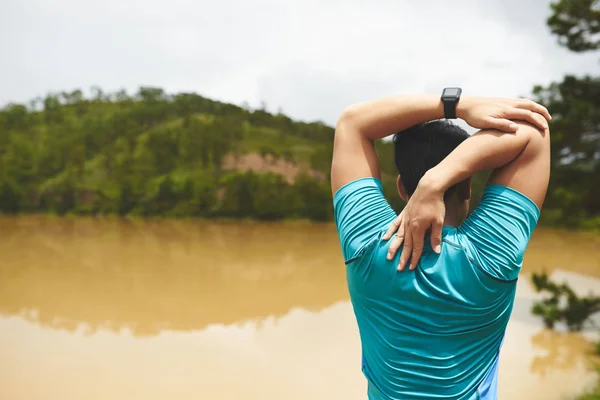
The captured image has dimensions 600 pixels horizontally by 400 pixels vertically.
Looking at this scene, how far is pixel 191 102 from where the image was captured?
13.5 meters

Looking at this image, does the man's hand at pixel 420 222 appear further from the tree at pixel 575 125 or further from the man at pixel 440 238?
the tree at pixel 575 125

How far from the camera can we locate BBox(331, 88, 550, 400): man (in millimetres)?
521

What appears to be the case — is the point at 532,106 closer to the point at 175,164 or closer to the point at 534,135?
the point at 534,135

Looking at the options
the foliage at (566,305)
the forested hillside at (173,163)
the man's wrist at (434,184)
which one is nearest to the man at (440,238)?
Result: the man's wrist at (434,184)

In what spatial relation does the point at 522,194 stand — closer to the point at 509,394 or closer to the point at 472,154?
the point at 472,154

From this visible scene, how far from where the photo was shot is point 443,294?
1.70 feet

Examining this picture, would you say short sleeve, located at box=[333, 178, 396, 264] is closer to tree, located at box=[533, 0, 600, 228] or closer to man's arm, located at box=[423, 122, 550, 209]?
man's arm, located at box=[423, 122, 550, 209]

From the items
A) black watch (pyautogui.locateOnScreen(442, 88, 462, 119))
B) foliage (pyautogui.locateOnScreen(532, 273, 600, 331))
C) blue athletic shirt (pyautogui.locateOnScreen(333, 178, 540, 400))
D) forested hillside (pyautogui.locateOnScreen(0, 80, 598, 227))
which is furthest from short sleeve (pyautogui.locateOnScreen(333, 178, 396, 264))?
forested hillside (pyautogui.locateOnScreen(0, 80, 598, 227))

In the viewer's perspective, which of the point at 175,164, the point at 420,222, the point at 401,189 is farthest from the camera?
the point at 175,164

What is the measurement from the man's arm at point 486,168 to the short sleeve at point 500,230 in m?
0.01

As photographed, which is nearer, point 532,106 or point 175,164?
point 532,106

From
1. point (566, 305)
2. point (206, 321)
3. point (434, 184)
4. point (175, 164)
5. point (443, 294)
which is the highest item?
point (434, 184)

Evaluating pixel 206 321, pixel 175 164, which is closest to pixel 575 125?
pixel 206 321

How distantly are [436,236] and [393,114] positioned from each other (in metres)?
0.14
